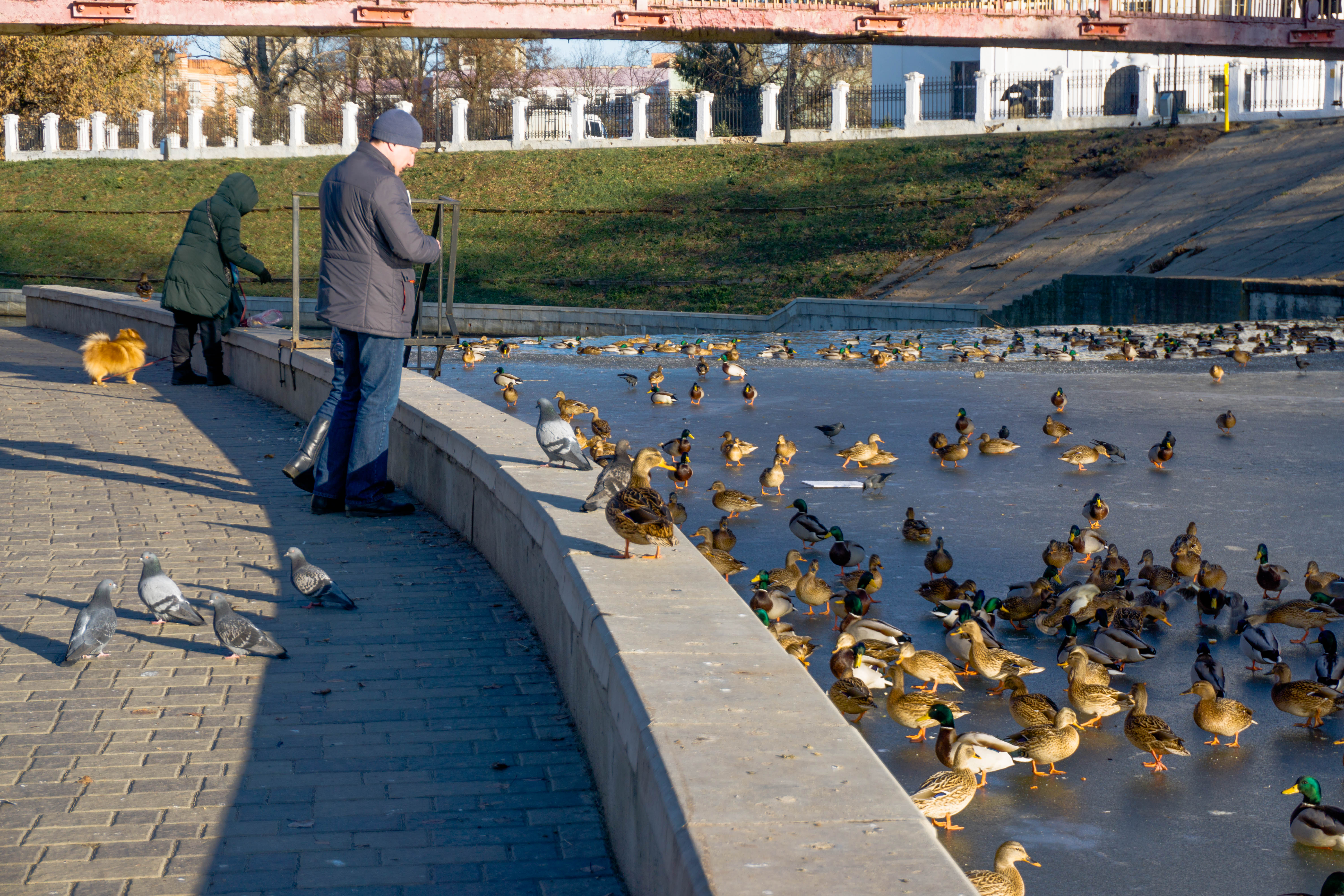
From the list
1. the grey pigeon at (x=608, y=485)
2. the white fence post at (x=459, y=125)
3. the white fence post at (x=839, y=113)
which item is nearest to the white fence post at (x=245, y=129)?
the white fence post at (x=459, y=125)

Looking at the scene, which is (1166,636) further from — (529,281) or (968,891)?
(529,281)

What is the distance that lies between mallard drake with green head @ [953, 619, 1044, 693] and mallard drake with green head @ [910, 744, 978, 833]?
1308mm

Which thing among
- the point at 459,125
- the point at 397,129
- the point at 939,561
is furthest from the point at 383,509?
the point at 459,125

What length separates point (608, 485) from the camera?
6.01m

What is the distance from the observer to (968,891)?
103 inches

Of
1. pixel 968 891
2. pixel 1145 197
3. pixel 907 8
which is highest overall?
pixel 907 8

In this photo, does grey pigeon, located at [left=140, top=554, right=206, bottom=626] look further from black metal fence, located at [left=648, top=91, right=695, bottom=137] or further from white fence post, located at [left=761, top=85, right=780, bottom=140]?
black metal fence, located at [left=648, top=91, right=695, bottom=137]

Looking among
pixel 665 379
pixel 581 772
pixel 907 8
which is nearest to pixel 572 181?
pixel 907 8

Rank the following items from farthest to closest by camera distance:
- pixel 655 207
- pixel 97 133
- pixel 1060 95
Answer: pixel 97 133
pixel 1060 95
pixel 655 207

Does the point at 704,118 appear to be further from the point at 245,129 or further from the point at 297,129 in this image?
the point at 245,129

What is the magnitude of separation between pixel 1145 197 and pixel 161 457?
29537mm

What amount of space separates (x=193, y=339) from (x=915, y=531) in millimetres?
9208

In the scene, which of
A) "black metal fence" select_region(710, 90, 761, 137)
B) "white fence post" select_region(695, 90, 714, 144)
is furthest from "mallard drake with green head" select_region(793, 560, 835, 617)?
"black metal fence" select_region(710, 90, 761, 137)

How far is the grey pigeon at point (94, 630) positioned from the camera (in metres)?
5.41
